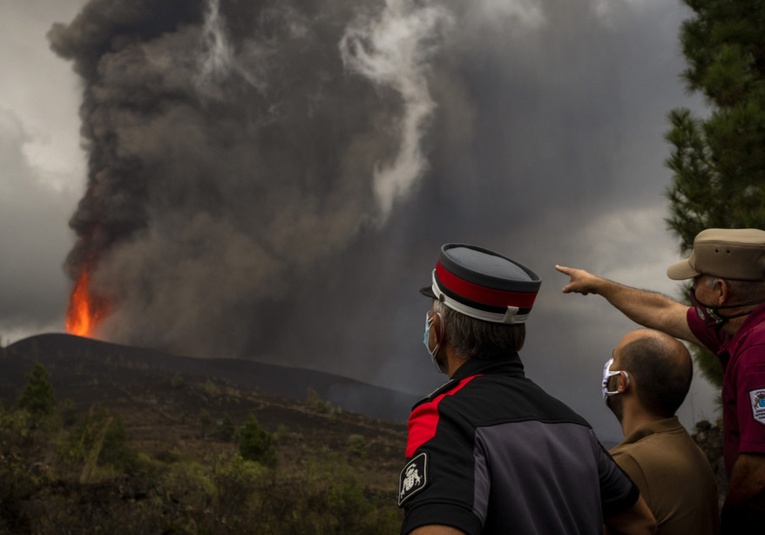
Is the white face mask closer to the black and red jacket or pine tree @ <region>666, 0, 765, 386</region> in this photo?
the black and red jacket

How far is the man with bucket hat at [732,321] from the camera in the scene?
2.58 metres

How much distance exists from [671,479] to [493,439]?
1174 mm

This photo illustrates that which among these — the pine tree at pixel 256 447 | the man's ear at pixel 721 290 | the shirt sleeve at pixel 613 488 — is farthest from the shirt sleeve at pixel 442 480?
the pine tree at pixel 256 447

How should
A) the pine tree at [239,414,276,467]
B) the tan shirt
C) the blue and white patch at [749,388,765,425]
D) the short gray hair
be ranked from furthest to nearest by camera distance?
the pine tree at [239,414,276,467], the tan shirt, the blue and white patch at [749,388,765,425], the short gray hair

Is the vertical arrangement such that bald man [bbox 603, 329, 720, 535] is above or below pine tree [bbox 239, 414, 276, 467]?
below

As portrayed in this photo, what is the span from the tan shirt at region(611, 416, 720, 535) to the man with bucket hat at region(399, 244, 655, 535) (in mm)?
337

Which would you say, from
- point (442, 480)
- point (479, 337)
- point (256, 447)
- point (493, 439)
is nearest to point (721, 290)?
point (479, 337)

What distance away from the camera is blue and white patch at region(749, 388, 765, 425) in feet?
8.32

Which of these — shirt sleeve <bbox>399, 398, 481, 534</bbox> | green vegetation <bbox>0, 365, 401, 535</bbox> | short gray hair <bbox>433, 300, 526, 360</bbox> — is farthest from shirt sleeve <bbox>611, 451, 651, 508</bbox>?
green vegetation <bbox>0, 365, 401, 535</bbox>

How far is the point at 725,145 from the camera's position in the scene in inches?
413

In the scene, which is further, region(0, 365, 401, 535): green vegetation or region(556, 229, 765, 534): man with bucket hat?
region(0, 365, 401, 535): green vegetation

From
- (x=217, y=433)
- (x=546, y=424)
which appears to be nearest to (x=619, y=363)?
(x=546, y=424)

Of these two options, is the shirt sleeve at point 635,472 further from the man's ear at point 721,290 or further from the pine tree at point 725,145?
the pine tree at point 725,145

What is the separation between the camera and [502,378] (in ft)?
6.93
